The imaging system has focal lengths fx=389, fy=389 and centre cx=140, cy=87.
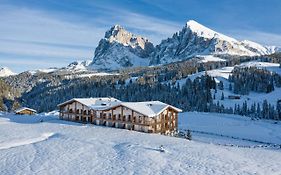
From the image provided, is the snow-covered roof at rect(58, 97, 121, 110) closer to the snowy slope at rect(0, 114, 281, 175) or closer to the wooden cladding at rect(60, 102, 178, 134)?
the wooden cladding at rect(60, 102, 178, 134)

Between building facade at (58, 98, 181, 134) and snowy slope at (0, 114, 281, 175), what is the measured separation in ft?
35.2

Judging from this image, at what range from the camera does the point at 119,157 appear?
50781 mm

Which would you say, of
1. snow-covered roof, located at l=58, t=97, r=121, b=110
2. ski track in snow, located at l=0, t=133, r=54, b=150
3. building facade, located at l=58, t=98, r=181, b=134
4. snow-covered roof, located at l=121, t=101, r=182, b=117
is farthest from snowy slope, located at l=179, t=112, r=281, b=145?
ski track in snow, located at l=0, t=133, r=54, b=150

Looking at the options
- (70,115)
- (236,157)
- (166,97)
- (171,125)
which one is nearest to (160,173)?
(236,157)

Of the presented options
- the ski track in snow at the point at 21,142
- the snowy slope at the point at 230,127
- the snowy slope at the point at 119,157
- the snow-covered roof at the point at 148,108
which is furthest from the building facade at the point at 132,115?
the ski track in snow at the point at 21,142

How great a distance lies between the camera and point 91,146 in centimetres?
5822

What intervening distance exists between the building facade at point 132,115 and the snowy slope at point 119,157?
10.7 meters

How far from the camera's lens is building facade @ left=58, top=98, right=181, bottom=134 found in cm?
8056

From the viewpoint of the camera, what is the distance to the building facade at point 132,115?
→ 80.6 metres

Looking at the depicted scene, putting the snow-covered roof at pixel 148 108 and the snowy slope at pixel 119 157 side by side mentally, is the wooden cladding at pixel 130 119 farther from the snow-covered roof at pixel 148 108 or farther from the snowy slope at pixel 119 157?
the snowy slope at pixel 119 157

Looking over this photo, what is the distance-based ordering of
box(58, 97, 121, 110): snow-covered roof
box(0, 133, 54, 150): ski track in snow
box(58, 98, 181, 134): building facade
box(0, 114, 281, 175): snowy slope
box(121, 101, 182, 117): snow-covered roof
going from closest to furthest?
box(0, 114, 281, 175): snowy slope < box(0, 133, 54, 150): ski track in snow < box(121, 101, 182, 117): snow-covered roof < box(58, 98, 181, 134): building facade < box(58, 97, 121, 110): snow-covered roof

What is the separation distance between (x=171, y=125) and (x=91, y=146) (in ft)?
105

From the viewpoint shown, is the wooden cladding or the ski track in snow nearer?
the ski track in snow

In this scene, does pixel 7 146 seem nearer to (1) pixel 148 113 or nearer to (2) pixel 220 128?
(1) pixel 148 113
